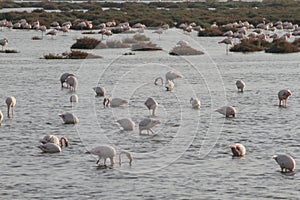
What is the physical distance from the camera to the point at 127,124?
22.8 m

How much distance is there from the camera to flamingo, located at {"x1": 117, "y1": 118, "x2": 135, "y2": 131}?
74.7 ft

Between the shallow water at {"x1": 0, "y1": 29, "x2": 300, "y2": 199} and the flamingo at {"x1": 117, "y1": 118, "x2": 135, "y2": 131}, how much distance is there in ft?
0.65

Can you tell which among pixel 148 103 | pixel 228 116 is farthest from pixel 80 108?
pixel 228 116

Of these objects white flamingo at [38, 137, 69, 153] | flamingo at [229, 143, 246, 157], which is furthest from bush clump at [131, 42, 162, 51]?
flamingo at [229, 143, 246, 157]

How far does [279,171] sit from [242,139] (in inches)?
149

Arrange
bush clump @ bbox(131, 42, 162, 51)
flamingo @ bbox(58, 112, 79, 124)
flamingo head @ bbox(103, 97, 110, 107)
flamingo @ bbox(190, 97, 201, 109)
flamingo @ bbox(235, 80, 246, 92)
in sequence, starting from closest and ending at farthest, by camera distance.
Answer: flamingo @ bbox(58, 112, 79, 124)
flamingo @ bbox(190, 97, 201, 109)
flamingo head @ bbox(103, 97, 110, 107)
flamingo @ bbox(235, 80, 246, 92)
bush clump @ bbox(131, 42, 162, 51)

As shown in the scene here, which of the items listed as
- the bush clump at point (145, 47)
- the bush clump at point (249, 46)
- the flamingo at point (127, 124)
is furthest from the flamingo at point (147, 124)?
the bush clump at point (249, 46)

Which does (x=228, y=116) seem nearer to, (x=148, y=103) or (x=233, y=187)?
(x=148, y=103)

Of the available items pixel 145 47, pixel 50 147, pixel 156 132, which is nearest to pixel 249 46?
pixel 145 47

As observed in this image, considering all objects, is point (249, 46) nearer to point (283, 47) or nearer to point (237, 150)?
point (283, 47)

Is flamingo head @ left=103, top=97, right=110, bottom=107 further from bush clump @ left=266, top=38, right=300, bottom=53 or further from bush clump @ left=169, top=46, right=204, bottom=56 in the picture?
bush clump @ left=266, top=38, right=300, bottom=53

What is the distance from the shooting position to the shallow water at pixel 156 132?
54.9 ft

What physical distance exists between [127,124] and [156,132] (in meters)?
1.00

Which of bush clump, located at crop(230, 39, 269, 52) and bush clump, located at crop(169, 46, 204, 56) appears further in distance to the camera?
bush clump, located at crop(230, 39, 269, 52)
